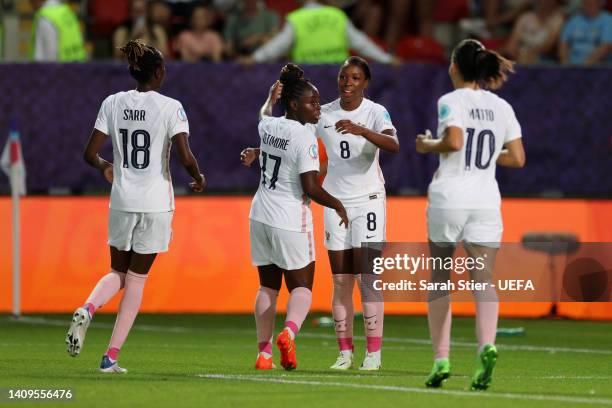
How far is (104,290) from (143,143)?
1.08 metres

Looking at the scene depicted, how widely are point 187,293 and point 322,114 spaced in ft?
20.6

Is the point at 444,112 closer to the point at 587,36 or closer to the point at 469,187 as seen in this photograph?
the point at 469,187

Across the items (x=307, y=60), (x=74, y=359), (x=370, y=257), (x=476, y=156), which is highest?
(x=307, y=60)

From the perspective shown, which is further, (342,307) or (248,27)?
(248,27)

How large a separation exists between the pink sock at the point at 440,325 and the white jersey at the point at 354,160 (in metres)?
2.33

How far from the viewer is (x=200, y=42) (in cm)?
1894

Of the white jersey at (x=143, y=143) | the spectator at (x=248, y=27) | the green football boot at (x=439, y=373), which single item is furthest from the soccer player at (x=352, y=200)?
the spectator at (x=248, y=27)

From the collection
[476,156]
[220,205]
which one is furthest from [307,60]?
[476,156]

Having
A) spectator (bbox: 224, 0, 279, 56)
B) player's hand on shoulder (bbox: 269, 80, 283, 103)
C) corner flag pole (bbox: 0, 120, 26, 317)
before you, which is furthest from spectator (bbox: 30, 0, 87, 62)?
player's hand on shoulder (bbox: 269, 80, 283, 103)

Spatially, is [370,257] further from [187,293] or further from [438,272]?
[187,293]

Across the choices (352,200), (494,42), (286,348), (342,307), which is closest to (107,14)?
(494,42)

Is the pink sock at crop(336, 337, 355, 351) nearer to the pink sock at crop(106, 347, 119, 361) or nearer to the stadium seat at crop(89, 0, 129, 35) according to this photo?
the pink sock at crop(106, 347, 119, 361)

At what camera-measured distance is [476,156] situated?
9.30 meters

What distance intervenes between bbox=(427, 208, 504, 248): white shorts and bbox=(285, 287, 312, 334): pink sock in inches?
71.6
